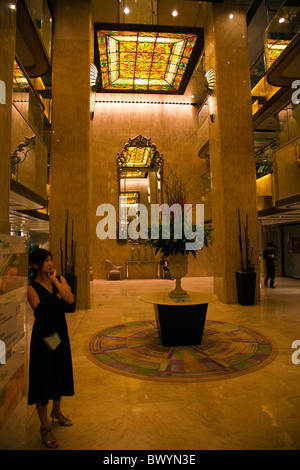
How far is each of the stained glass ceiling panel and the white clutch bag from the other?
10.2 m

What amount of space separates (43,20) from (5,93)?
6.33 metres

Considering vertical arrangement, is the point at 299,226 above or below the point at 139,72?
below

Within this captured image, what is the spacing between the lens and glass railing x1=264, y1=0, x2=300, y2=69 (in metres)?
6.93

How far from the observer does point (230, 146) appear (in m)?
7.95

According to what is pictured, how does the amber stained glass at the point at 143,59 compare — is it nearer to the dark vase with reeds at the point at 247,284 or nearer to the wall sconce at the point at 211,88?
the wall sconce at the point at 211,88

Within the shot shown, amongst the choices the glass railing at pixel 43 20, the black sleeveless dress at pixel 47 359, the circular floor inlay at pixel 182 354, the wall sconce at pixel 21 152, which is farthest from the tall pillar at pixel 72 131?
the black sleeveless dress at pixel 47 359

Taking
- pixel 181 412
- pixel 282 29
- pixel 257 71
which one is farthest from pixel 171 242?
pixel 257 71

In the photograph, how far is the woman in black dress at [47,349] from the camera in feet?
7.45

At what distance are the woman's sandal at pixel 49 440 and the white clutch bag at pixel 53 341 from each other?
584mm

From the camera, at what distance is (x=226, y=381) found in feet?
10.7

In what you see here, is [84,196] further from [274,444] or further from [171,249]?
[274,444]

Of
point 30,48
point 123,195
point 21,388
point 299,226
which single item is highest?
point 30,48
